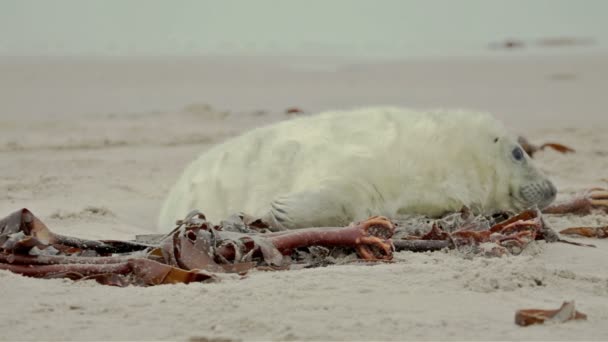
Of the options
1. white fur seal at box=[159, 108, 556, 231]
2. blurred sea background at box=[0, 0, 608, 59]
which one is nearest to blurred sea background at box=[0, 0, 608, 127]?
blurred sea background at box=[0, 0, 608, 59]

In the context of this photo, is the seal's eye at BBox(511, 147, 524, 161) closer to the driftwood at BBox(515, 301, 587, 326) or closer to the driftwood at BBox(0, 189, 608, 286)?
the driftwood at BBox(0, 189, 608, 286)

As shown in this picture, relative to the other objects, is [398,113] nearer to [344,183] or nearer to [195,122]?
[344,183]

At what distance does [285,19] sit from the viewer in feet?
76.9

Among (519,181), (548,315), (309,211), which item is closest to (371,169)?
(309,211)

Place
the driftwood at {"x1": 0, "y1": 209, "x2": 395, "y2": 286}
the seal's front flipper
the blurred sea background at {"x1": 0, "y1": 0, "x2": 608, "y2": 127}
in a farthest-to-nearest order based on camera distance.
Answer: the blurred sea background at {"x1": 0, "y1": 0, "x2": 608, "y2": 127}, the seal's front flipper, the driftwood at {"x1": 0, "y1": 209, "x2": 395, "y2": 286}

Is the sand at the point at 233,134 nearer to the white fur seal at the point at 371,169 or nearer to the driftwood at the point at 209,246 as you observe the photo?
the driftwood at the point at 209,246

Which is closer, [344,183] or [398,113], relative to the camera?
[344,183]

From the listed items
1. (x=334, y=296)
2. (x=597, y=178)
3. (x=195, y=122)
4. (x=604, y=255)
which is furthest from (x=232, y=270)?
(x=195, y=122)

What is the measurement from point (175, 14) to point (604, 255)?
65.8 ft

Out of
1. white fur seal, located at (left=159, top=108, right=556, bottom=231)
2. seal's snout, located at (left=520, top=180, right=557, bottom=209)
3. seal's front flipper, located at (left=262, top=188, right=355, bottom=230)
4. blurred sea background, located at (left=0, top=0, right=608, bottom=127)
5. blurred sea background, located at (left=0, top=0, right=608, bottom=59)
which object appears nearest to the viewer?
seal's front flipper, located at (left=262, top=188, right=355, bottom=230)

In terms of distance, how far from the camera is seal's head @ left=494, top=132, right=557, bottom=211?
16.2 ft

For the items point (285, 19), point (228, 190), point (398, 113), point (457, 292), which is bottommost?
point (457, 292)

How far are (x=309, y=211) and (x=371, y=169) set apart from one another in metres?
0.42

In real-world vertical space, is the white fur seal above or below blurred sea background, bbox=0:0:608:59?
below
